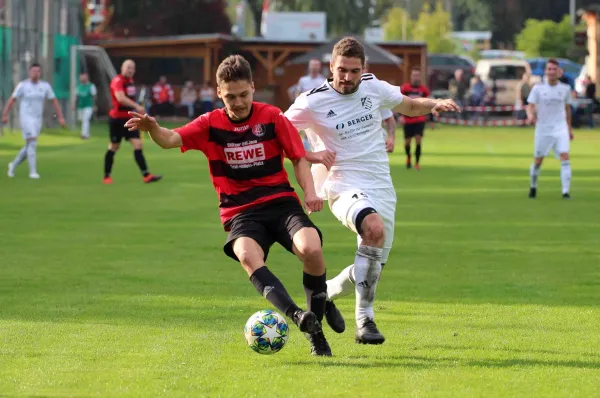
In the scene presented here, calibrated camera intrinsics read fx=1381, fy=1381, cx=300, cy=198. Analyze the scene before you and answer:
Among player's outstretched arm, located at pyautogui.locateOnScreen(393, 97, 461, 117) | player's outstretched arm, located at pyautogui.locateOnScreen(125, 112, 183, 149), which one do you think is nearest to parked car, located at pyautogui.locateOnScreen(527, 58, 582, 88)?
player's outstretched arm, located at pyautogui.locateOnScreen(393, 97, 461, 117)

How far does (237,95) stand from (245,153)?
1.28ft

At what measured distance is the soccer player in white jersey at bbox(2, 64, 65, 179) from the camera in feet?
82.4

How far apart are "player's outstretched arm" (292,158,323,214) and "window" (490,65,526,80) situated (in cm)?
5532

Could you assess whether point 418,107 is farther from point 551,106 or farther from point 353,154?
point 551,106

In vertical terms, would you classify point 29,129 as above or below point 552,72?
below

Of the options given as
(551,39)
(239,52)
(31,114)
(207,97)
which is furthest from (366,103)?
(551,39)

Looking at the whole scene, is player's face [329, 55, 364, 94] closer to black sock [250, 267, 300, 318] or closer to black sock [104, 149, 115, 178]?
black sock [250, 267, 300, 318]

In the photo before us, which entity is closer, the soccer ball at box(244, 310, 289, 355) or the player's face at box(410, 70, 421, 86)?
the soccer ball at box(244, 310, 289, 355)

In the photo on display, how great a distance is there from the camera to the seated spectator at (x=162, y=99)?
186ft

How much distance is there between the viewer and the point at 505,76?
63.1 m

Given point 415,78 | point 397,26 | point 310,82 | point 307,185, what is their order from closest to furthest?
point 307,185 < point 310,82 < point 415,78 < point 397,26

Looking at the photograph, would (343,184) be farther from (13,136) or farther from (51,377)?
(13,136)

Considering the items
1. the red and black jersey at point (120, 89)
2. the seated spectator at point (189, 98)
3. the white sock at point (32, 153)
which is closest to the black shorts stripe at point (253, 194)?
the red and black jersey at point (120, 89)

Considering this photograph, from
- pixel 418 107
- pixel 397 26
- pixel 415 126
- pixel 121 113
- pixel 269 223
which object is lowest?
pixel 415 126
